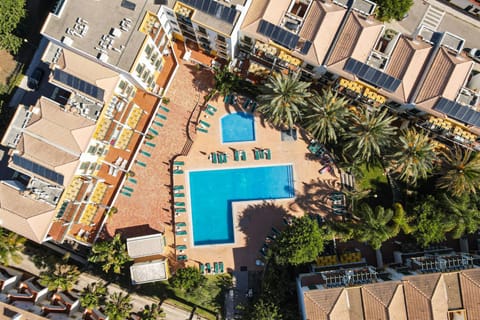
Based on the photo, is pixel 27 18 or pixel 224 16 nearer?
pixel 224 16

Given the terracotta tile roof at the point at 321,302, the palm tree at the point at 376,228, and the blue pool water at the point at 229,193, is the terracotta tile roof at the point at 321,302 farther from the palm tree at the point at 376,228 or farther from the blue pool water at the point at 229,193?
the blue pool water at the point at 229,193

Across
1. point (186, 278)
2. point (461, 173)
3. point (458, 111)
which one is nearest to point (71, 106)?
point (186, 278)

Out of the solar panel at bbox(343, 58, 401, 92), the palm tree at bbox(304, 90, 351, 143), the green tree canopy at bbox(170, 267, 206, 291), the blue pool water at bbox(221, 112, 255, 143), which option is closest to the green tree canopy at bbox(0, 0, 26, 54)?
the blue pool water at bbox(221, 112, 255, 143)

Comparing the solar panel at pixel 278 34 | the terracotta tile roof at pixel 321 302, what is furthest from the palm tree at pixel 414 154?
the solar panel at pixel 278 34

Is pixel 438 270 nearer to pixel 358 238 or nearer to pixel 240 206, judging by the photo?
pixel 358 238

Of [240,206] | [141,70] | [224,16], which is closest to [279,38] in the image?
[224,16]

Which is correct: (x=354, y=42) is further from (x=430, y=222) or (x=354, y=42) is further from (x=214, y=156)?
(x=430, y=222)
